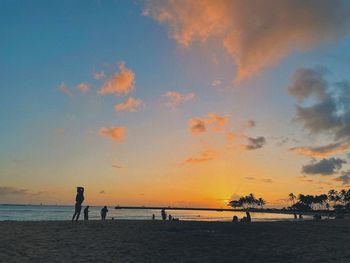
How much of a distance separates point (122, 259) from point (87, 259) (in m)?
1.30

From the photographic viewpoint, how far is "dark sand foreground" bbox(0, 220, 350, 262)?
1472 centimetres

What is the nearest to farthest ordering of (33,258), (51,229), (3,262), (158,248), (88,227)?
(3,262), (33,258), (158,248), (51,229), (88,227)

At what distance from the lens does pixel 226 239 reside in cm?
2083

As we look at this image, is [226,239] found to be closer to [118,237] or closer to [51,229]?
[118,237]

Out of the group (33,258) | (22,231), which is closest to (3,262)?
(33,258)

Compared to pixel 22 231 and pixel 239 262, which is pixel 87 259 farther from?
pixel 22 231

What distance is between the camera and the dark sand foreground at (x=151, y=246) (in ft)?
48.3

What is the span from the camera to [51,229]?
21828 mm

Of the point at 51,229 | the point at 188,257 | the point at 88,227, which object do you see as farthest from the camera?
the point at 88,227

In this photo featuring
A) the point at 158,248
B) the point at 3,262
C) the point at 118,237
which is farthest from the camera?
the point at 118,237

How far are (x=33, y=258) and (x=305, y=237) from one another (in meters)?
15.7

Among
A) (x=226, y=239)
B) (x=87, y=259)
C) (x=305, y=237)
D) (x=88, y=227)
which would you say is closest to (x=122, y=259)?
(x=87, y=259)

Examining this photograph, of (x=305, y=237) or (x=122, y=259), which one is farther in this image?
(x=305, y=237)

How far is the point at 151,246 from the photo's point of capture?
17562mm
